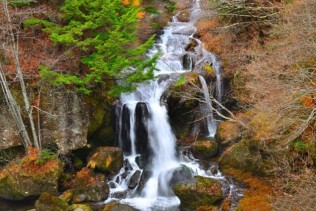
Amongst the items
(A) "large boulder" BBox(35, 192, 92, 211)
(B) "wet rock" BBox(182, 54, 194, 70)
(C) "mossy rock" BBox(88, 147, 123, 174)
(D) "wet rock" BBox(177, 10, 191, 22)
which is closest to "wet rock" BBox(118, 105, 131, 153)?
(C) "mossy rock" BBox(88, 147, 123, 174)

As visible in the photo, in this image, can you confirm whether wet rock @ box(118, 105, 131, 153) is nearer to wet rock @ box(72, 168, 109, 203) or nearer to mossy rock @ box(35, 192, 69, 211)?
wet rock @ box(72, 168, 109, 203)

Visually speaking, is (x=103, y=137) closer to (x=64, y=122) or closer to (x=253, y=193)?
(x=64, y=122)

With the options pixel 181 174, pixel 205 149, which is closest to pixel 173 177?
pixel 181 174

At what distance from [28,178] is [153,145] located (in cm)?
574

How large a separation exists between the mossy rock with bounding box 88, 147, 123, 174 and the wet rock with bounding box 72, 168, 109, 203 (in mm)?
384

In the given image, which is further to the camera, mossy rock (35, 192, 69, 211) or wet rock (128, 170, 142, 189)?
wet rock (128, 170, 142, 189)

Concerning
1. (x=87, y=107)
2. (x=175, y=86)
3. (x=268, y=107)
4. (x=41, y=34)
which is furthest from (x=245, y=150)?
(x=41, y=34)

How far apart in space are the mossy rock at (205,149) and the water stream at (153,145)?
0.42m

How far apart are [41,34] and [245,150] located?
408 inches

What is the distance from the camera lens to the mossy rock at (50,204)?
34.5 feet

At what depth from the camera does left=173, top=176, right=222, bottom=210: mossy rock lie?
10852mm

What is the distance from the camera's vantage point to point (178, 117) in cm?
1683

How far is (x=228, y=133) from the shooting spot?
15.1 meters

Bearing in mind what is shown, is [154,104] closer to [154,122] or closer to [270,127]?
[154,122]
